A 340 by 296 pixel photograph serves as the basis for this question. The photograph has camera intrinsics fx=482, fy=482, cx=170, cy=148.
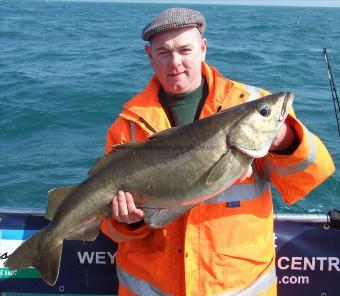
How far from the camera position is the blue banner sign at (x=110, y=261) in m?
4.22

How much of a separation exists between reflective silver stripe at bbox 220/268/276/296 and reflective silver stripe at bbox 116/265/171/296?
49cm

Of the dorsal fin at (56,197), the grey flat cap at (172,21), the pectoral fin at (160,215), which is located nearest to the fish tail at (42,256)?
the dorsal fin at (56,197)

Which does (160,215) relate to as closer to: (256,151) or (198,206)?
(198,206)

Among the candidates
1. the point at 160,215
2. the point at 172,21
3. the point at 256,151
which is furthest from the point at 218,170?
the point at 172,21

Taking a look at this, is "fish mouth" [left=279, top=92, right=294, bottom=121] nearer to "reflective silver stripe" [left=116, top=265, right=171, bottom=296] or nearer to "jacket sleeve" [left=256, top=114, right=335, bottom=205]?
"jacket sleeve" [left=256, top=114, right=335, bottom=205]

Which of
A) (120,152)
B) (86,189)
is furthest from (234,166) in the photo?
(86,189)

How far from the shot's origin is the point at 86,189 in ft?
11.0

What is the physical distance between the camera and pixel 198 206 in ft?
10.8

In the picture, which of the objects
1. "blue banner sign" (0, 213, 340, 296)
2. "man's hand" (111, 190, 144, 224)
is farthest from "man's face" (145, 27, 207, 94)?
"blue banner sign" (0, 213, 340, 296)

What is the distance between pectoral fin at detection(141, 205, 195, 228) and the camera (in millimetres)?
3213

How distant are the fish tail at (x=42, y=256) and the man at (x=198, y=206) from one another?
0.41 meters

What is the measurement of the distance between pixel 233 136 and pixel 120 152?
0.78 m

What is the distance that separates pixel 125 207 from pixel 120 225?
0.25 m

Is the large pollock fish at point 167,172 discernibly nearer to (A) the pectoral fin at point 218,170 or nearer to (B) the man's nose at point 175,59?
(A) the pectoral fin at point 218,170
